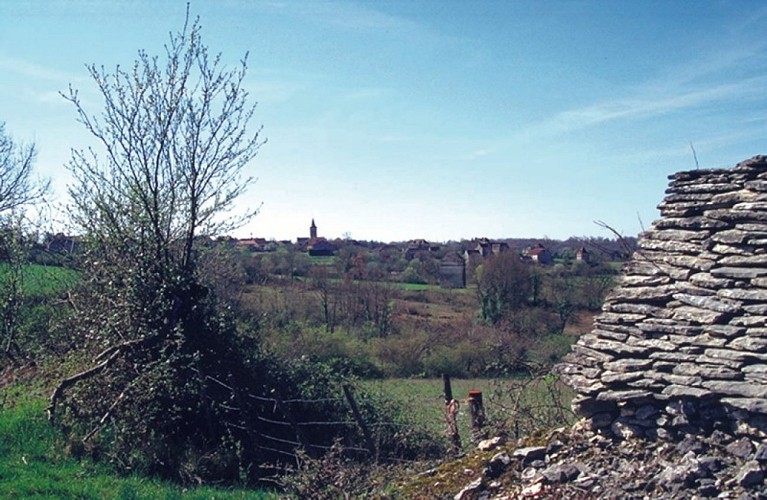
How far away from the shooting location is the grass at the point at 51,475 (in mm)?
7726

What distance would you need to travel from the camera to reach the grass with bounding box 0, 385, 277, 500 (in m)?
7.73

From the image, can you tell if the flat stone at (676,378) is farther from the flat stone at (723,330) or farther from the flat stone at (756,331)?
the flat stone at (756,331)

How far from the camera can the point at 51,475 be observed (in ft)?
27.4

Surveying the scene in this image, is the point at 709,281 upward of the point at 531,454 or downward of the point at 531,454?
upward

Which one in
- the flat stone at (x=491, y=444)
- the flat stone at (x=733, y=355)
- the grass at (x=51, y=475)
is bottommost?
the grass at (x=51, y=475)

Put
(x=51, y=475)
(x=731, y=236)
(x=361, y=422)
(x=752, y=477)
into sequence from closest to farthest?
1. (x=752, y=477)
2. (x=731, y=236)
3. (x=51, y=475)
4. (x=361, y=422)

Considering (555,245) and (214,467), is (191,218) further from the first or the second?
(555,245)

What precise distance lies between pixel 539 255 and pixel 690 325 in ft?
97.3

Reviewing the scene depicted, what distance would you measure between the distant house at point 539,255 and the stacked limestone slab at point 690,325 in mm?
27194

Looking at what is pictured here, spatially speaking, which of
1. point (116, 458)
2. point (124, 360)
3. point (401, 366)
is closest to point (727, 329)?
point (116, 458)

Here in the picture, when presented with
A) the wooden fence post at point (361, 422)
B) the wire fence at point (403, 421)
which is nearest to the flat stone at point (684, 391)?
the wire fence at point (403, 421)

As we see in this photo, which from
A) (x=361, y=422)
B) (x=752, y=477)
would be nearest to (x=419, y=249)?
(x=361, y=422)

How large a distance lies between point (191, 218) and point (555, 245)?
89.5ft

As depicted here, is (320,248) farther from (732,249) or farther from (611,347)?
(732,249)
